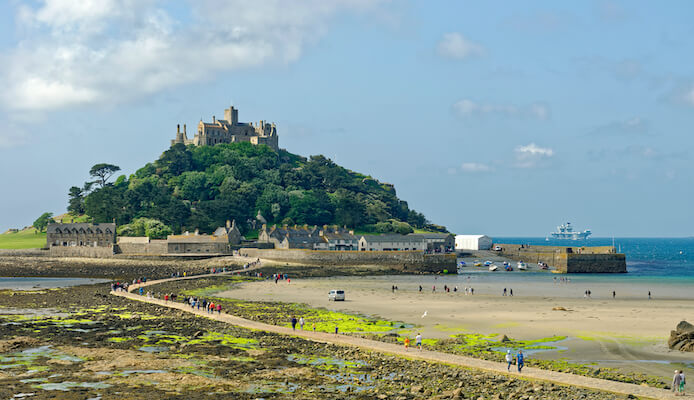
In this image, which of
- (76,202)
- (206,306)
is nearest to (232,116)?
(76,202)

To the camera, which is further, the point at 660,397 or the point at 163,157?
the point at 163,157

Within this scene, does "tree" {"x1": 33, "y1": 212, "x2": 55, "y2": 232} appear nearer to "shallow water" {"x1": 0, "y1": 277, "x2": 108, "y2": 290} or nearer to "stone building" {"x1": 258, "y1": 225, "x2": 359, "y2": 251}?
"stone building" {"x1": 258, "y1": 225, "x2": 359, "y2": 251}

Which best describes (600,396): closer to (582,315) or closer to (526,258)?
(582,315)

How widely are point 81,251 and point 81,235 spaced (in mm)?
9222

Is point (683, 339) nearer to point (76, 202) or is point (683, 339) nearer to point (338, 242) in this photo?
point (338, 242)

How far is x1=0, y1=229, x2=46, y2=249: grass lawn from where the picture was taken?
116938 mm

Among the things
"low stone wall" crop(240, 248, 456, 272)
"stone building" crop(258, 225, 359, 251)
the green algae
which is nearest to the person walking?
the green algae

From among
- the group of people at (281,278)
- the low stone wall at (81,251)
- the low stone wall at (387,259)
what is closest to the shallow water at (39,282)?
the group of people at (281,278)

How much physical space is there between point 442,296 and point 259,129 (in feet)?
419

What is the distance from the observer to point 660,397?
20.9 metres

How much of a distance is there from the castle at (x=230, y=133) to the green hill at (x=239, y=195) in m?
7.83

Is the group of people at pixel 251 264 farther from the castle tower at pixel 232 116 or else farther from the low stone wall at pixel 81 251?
the castle tower at pixel 232 116

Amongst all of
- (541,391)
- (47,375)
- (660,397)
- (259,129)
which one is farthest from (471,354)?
(259,129)

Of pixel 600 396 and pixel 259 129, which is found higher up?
pixel 259 129
